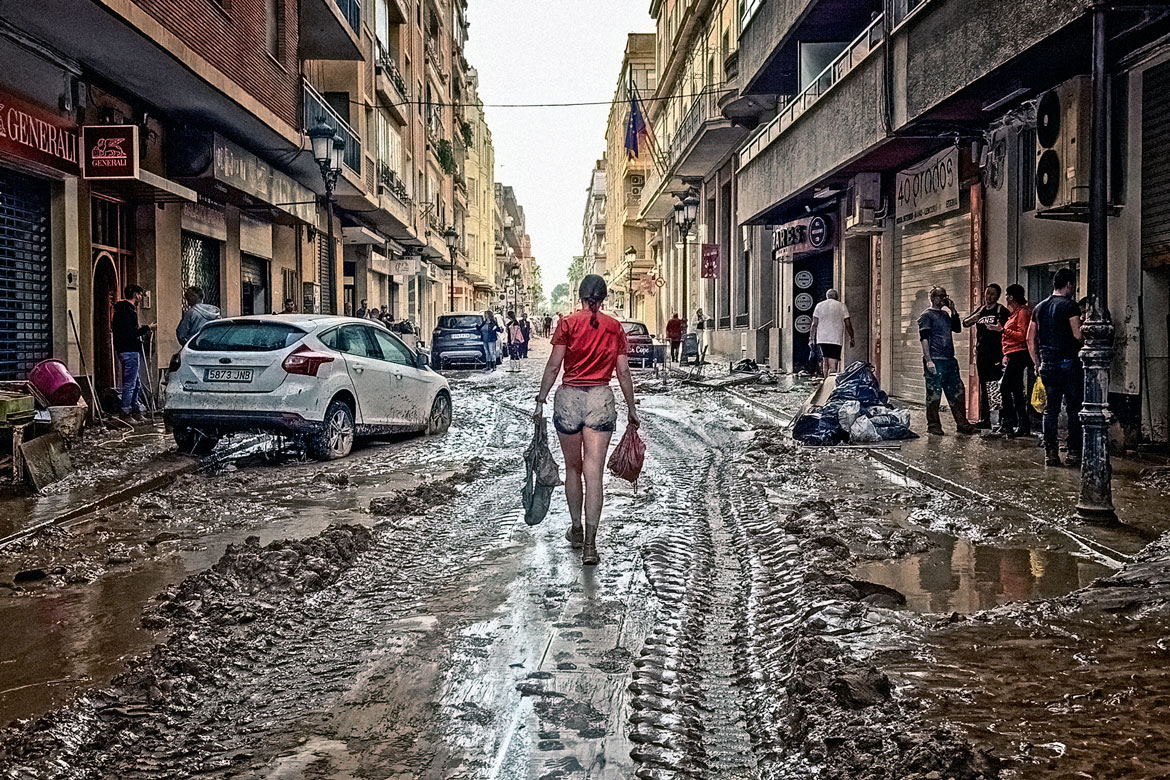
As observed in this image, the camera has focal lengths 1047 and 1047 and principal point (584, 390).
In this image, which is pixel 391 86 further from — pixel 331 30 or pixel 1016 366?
pixel 1016 366

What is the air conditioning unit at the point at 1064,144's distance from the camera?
34.6ft

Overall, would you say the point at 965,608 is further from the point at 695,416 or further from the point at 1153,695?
the point at 695,416

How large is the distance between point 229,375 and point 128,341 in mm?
4497

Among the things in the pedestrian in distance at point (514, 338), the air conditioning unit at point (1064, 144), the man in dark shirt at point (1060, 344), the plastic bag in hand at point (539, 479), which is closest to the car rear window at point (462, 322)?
the pedestrian in distance at point (514, 338)

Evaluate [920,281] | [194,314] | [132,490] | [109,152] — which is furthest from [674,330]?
[132,490]

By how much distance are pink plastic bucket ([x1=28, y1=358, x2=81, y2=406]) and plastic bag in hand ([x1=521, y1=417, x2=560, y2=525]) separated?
6.16m

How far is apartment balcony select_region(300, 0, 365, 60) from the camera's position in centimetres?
2323

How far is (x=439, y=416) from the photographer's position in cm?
1461

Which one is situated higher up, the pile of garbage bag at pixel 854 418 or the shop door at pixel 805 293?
the shop door at pixel 805 293

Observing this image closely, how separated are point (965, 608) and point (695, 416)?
38.8 feet

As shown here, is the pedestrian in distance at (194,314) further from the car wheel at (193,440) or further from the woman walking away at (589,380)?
the woman walking away at (589,380)

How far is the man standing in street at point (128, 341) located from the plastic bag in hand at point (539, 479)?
9.71 meters

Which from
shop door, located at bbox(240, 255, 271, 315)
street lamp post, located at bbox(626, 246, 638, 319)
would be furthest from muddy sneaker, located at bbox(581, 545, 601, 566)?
street lamp post, located at bbox(626, 246, 638, 319)

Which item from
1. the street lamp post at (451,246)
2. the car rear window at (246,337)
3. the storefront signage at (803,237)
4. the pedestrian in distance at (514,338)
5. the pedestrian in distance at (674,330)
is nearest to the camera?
the car rear window at (246,337)
